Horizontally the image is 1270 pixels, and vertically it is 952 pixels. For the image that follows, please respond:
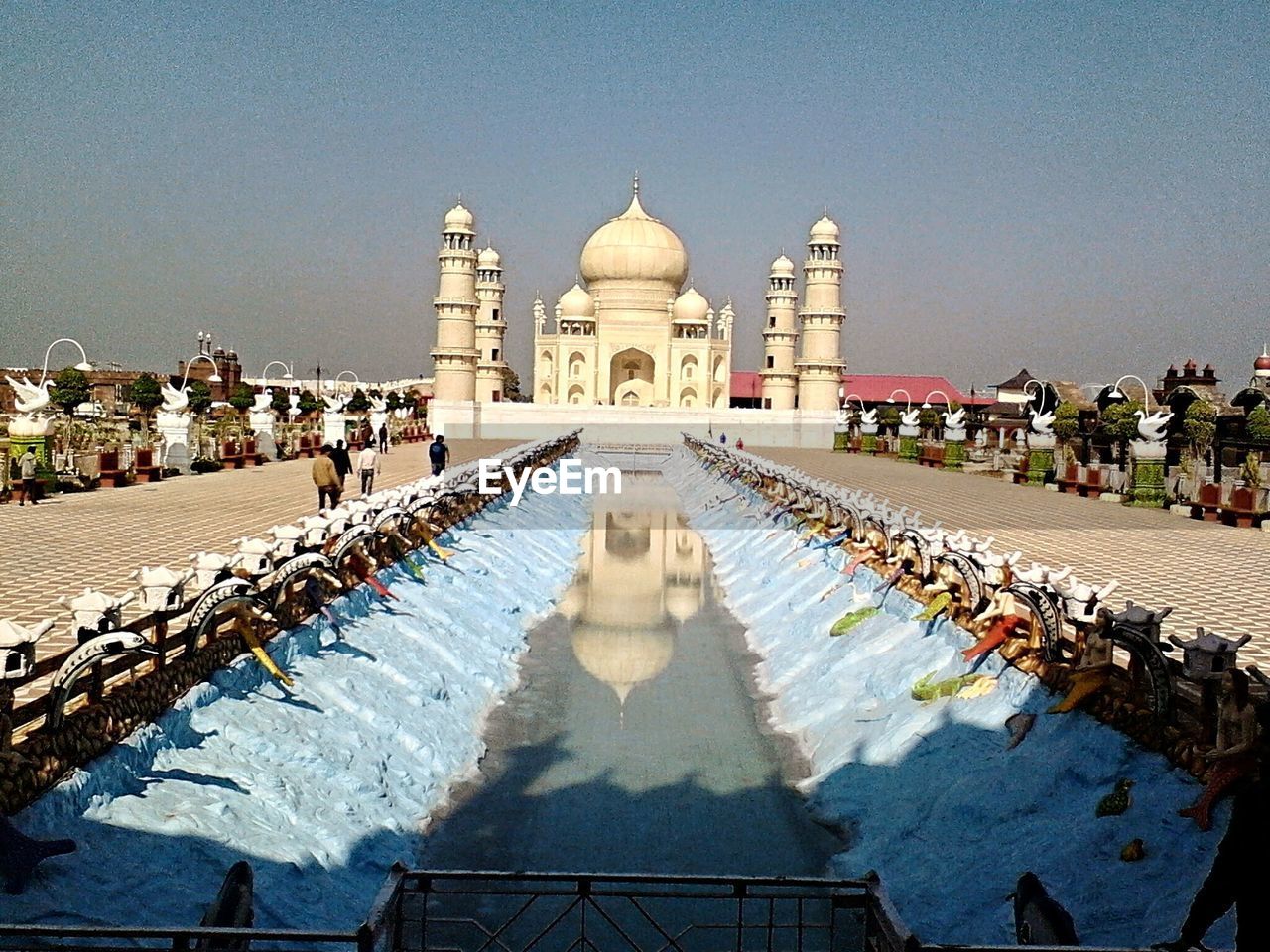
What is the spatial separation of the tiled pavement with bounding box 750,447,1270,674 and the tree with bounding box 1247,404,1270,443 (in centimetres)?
217

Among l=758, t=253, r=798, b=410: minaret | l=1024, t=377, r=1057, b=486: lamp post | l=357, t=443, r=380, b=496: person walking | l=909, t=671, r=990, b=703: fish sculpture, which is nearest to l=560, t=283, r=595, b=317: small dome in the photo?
l=758, t=253, r=798, b=410: minaret

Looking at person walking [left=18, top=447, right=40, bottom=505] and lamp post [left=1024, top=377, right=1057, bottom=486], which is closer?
person walking [left=18, top=447, right=40, bottom=505]

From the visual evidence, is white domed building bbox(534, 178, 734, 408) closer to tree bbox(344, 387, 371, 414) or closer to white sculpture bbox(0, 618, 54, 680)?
tree bbox(344, 387, 371, 414)

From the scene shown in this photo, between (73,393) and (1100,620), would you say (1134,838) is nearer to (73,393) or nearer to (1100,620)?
(1100,620)

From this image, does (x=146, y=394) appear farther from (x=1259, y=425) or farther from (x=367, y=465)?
(x=1259, y=425)

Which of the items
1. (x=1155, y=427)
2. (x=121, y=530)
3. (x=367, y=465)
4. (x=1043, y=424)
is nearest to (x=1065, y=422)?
(x=1043, y=424)

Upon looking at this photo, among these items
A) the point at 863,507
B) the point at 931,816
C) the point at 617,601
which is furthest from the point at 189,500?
the point at 931,816

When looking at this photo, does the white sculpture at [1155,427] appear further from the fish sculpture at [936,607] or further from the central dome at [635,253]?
the central dome at [635,253]

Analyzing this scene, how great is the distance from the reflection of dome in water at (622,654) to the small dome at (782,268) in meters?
39.7

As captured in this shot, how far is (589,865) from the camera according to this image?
5816 mm

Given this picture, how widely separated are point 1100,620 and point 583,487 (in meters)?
21.2

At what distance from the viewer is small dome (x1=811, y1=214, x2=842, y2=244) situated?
45188 mm

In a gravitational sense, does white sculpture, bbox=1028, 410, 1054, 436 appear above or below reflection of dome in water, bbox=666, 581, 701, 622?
above

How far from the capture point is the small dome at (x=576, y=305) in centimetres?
4884
